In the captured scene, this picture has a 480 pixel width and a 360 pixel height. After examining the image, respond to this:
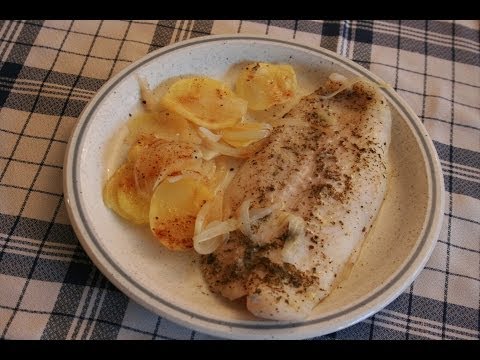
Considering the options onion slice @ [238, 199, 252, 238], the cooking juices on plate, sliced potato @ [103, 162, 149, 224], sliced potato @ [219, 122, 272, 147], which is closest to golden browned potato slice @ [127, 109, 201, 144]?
the cooking juices on plate

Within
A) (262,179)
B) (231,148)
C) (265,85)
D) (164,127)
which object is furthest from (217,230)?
(265,85)

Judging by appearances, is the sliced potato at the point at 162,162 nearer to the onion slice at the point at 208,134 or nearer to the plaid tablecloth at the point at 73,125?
the onion slice at the point at 208,134

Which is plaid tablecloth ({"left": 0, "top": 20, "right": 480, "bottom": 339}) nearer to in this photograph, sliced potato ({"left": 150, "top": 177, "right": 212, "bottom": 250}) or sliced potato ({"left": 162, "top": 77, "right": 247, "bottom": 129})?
sliced potato ({"left": 150, "top": 177, "right": 212, "bottom": 250})

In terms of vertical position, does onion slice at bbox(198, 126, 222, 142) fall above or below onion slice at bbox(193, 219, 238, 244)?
above

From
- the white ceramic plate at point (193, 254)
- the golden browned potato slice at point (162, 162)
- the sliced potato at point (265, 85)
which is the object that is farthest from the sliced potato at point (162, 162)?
the sliced potato at point (265, 85)
